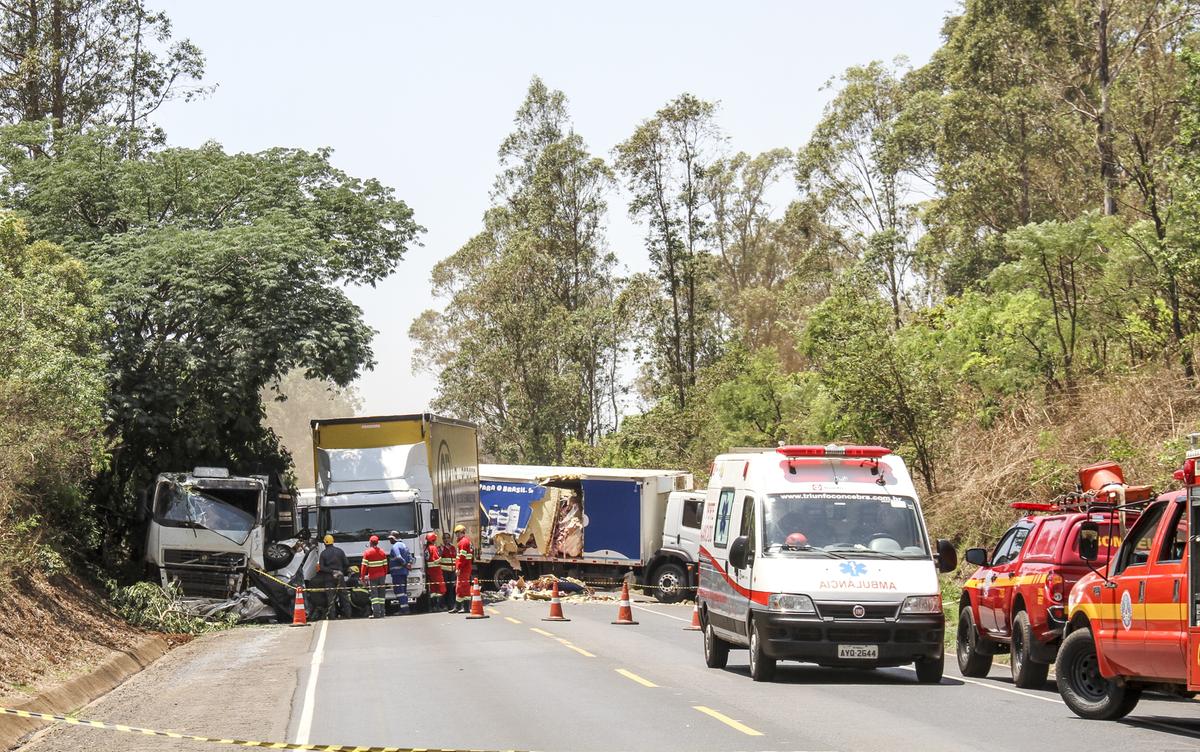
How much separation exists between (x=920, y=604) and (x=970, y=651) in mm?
2610

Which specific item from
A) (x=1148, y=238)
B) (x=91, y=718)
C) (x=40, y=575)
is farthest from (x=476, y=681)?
(x=1148, y=238)

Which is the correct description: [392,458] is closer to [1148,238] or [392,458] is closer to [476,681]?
[476,681]

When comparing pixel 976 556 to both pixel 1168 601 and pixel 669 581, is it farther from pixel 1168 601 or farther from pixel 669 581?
pixel 669 581

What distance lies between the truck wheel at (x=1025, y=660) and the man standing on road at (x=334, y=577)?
16.0 metres

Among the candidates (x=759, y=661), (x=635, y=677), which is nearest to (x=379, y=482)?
(x=635, y=677)

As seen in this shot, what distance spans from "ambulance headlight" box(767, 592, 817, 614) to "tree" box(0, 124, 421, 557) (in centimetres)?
1793

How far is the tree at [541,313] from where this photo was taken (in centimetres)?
6525

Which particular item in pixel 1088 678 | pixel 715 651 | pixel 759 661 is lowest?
pixel 715 651

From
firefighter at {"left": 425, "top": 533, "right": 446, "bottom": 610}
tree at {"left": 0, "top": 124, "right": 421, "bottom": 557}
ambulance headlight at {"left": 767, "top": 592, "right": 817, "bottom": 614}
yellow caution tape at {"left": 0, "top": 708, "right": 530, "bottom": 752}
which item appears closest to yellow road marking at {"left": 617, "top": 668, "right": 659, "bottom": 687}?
ambulance headlight at {"left": 767, "top": 592, "right": 817, "bottom": 614}

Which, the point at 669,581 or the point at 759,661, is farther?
the point at 669,581

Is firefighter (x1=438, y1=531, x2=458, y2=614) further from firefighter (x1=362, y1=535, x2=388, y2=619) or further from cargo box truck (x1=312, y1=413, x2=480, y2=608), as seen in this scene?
firefighter (x1=362, y1=535, x2=388, y2=619)

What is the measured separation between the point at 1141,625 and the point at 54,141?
98.6ft

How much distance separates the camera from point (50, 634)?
19328mm

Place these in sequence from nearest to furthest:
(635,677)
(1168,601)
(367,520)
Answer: (1168,601), (635,677), (367,520)
